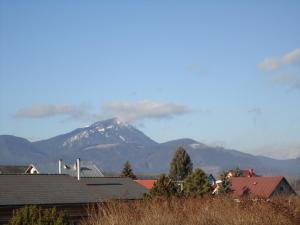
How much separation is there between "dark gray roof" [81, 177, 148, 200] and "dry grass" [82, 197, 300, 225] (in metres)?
22.7

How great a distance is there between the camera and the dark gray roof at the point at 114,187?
120 ft

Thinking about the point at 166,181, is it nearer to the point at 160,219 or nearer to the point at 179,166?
the point at 160,219

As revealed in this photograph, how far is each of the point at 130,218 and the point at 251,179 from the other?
5641 centimetres

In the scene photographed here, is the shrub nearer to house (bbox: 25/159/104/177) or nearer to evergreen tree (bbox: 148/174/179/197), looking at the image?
evergreen tree (bbox: 148/174/179/197)

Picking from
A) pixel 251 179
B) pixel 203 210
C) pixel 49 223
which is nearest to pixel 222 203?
pixel 203 210

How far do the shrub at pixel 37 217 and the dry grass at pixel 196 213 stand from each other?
0.61 metres

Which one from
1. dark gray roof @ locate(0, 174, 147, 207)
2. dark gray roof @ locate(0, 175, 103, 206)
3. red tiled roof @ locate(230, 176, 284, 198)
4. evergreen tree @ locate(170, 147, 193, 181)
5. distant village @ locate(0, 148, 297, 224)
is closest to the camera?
distant village @ locate(0, 148, 297, 224)

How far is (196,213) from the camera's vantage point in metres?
12.1

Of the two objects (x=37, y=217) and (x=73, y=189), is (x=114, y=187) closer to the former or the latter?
A: (x=73, y=189)

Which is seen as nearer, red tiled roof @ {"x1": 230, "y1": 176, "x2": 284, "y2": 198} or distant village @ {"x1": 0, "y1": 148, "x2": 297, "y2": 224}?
distant village @ {"x1": 0, "y1": 148, "x2": 297, "y2": 224}

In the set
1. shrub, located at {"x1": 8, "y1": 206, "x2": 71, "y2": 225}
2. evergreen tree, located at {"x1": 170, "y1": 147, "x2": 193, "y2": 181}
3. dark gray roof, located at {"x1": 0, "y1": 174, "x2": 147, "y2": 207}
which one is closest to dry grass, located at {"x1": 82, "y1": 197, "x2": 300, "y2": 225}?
shrub, located at {"x1": 8, "y1": 206, "x2": 71, "y2": 225}

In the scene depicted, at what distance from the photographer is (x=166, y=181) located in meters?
25.1

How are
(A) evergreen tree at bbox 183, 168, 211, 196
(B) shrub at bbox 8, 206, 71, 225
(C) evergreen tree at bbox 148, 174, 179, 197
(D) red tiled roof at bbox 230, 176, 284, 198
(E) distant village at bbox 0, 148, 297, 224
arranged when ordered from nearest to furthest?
1. (B) shrub at bbox 8, 206, 71, 225
2. (C) evergreen tree at bbox 148, 174, 179, 197
3. (E) distant village at bbox 0, 148, 297, 224
4. (A) evergreen tree at bbox 183, 168, 211, 196
5. (D) red tiled roof at bbox 230, 176, 284, 198

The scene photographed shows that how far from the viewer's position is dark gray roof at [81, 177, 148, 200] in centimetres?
3672
